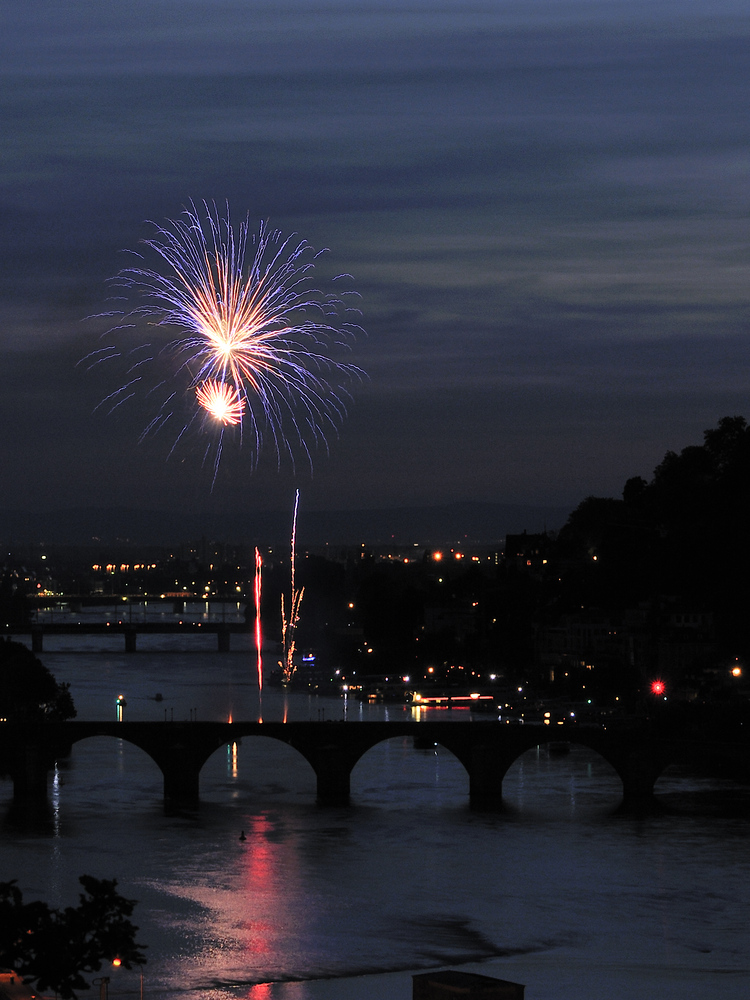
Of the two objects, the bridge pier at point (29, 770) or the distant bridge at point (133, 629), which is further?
the distant bridge at point (133, 629)

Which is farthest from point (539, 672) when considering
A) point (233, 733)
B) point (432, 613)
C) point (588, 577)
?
point (233, 733)

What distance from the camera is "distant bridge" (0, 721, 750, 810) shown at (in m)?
46.6

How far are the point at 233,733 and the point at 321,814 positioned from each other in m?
4.46

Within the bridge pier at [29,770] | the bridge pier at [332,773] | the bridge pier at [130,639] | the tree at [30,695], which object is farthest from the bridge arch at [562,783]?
the bridge pier at [130,639]

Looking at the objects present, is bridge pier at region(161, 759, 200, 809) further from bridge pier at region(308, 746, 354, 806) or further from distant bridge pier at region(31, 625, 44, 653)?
distant bridge pier at region(31, 625, 44, 653)

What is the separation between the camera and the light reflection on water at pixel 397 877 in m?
29.0

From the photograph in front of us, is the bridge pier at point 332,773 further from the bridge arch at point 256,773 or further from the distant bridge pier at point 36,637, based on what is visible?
the distant bridge pier at point 36,637

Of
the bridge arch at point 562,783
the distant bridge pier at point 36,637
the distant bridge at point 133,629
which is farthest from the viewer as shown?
the distant bridge at point 133,629

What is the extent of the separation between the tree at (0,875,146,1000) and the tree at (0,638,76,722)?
36865mm

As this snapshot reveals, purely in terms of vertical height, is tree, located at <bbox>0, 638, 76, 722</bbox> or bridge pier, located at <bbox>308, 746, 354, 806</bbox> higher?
tree, located at <bbox>0, 638, 76, 722</bbox>

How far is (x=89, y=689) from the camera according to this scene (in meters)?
79.6

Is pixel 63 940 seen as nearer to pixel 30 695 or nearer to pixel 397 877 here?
pixel 397 877

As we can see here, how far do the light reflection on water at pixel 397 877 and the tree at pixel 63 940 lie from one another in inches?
286

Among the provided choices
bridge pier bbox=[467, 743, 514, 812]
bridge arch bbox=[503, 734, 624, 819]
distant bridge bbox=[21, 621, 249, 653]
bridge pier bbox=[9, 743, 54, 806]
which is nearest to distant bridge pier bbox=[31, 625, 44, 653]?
distant bridge bbox=[21, 621, 249, 653]
